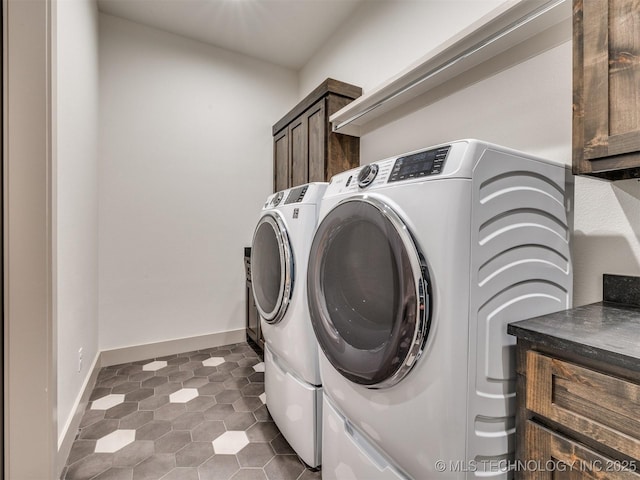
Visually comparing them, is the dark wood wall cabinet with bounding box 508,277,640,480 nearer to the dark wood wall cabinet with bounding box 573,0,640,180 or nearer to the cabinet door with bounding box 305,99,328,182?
the dark wood wall cabinet with bounding box 573,0,640,180

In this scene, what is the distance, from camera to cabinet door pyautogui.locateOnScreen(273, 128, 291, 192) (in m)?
2.89

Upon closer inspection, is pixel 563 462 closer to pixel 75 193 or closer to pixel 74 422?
pixel 74 422

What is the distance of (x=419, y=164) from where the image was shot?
87 centimetres

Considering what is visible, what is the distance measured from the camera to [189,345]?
2820 mm

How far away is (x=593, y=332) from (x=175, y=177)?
116 inches

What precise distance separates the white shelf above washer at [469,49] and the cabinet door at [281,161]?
37.1 inches

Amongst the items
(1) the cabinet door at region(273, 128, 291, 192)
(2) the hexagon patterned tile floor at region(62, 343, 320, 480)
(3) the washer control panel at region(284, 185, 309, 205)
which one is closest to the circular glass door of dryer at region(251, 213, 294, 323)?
(3) the washer control panel at region(284, 185, 309, 205)

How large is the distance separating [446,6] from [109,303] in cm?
314

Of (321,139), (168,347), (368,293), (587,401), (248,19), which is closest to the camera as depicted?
(587,401)

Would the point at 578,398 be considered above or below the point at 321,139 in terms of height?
below

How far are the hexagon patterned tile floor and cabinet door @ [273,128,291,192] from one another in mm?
1666

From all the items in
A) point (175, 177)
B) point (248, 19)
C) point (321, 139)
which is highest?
point (248, 19)

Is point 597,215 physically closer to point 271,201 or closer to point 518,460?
point 518,460

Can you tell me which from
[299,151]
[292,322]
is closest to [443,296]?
[292,322]
